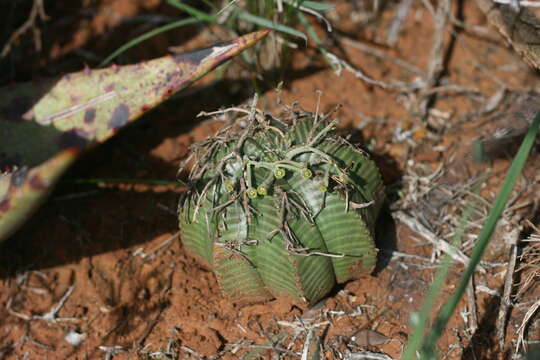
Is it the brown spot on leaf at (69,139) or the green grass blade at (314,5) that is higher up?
the green grass blade at (314,5)

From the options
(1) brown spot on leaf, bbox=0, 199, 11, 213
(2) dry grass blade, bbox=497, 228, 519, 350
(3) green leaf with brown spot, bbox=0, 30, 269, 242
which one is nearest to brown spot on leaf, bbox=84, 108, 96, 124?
(3) green leaf with brown spot, bbox=0, 30, 269, 242

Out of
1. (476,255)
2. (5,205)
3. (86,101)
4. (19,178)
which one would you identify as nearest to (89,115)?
(86,101)

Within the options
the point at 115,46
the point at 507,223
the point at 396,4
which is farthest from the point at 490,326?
the point at 115,46

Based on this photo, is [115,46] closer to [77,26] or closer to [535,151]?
[77,26]

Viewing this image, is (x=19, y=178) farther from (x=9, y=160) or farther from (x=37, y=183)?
(x=9, y=160)

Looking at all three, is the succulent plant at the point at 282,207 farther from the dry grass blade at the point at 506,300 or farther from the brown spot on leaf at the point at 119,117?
the dry grass blade at the point at 506,300

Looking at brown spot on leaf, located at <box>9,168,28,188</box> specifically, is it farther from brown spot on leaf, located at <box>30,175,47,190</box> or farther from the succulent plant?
the succulent plant

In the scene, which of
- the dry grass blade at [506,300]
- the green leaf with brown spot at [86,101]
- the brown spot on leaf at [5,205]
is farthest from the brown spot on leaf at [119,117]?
the dry grass blade at [506,300]
